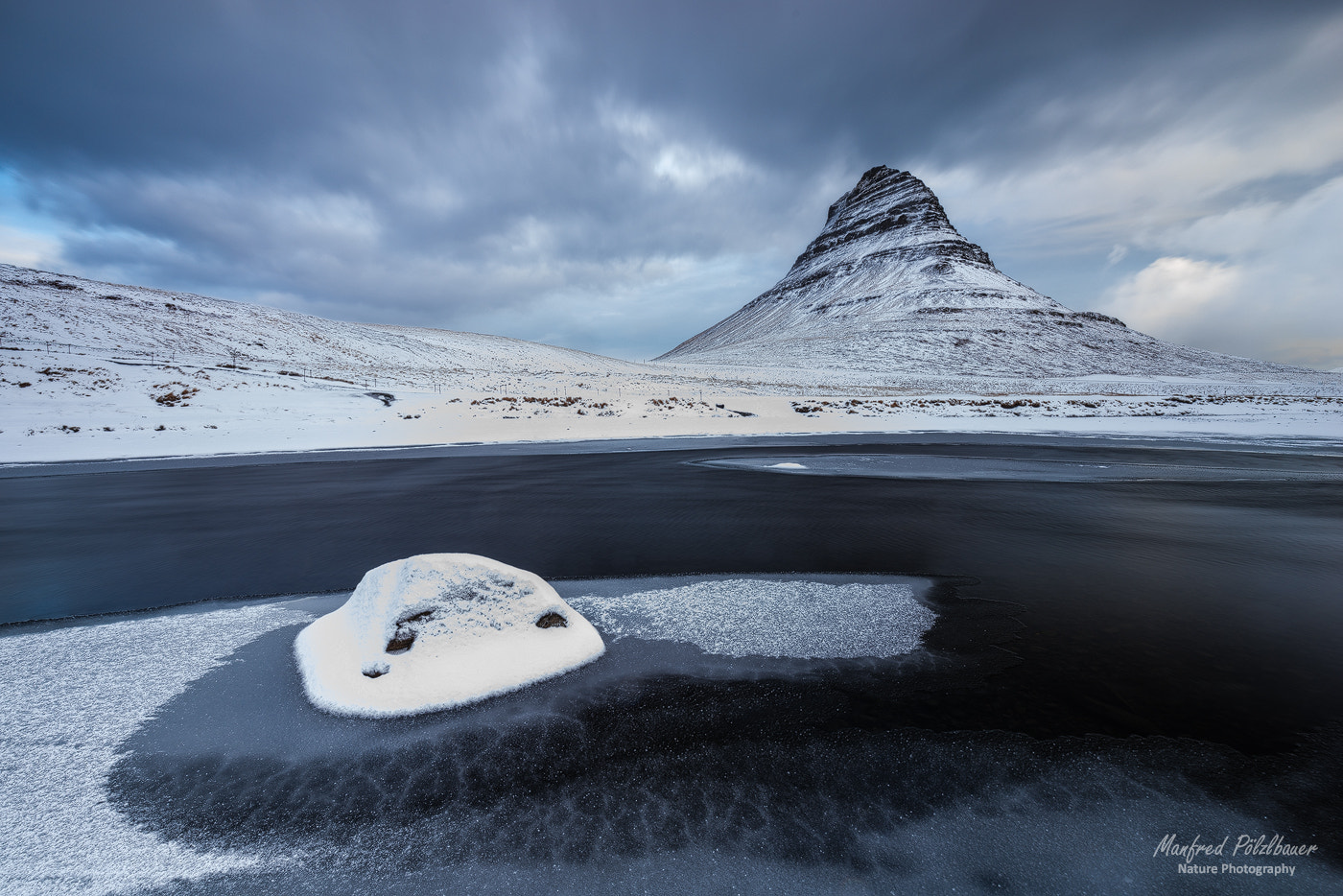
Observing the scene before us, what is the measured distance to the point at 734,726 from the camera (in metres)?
3.01

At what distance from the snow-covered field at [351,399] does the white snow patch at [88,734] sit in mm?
17593

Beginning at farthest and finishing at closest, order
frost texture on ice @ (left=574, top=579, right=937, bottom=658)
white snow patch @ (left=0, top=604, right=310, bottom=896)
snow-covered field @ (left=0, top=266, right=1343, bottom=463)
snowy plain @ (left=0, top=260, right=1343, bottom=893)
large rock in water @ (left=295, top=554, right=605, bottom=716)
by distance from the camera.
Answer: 1. snow-covered field @ (left=0, top=266, right=1343, bottom=463)
2. frost texture on ice @ (left=574, top=579, right=937, bottom=658)
3. large rock in water @ (left=295, top=554, right=605, bottom=716)
4. snowy plain @ (left=0, top=260, right=1343, bottom=893)
5. white snow patch @ (left=0, top=604, right=310, bottom=896)

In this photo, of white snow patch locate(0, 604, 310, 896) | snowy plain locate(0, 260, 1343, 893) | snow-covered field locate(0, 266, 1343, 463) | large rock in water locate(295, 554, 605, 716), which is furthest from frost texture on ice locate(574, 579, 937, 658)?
snow-covered field locate(0, 266, 1343, 463)

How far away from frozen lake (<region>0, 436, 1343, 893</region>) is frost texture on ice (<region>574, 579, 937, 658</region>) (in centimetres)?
3

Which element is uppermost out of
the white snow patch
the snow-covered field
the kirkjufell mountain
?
the kirkjufell mountain

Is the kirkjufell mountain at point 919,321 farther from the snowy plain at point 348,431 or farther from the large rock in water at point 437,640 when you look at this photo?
the large rock in water at point 437,640

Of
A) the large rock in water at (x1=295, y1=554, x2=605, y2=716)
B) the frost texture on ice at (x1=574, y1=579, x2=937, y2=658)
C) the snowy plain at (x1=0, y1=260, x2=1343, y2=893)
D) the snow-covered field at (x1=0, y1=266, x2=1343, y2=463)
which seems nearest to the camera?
the snowy plain at (x1=0, y1=260, x2=1343, y2=893)

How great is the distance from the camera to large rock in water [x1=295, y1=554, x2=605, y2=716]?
3.30 meters

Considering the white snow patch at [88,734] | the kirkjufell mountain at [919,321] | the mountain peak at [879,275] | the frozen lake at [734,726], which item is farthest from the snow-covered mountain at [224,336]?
the mountain peak at [879,275]

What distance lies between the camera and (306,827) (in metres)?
2.32

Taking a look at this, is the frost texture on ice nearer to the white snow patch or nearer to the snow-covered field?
the white snow patch

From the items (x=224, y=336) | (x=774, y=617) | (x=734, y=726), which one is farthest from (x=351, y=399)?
(x=224, y=336)

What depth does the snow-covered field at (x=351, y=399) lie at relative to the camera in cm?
2012

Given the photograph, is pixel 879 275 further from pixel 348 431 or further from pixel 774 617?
pixel 774 617
